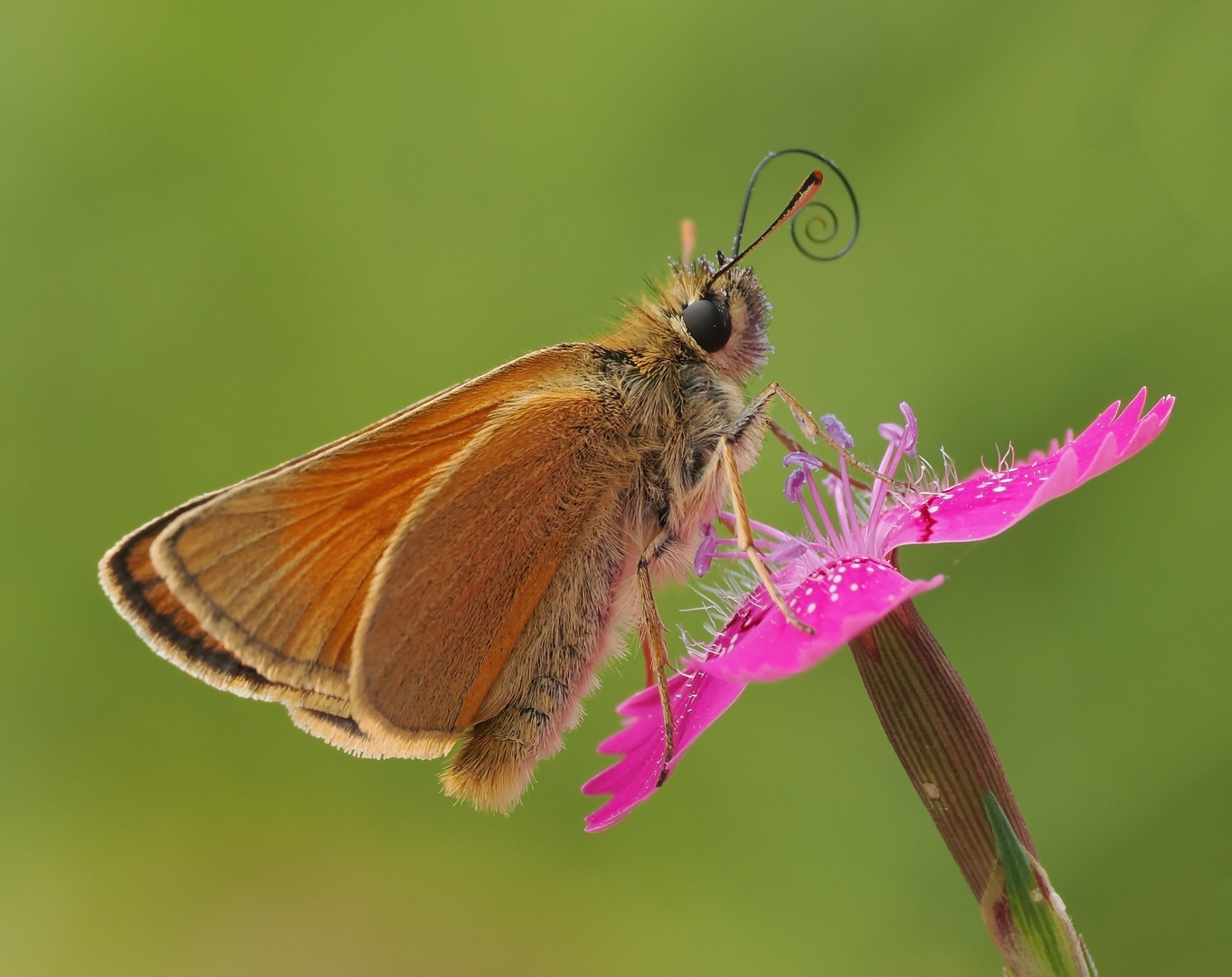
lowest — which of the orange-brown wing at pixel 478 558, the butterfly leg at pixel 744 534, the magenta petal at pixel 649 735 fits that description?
the magenta petal at pixel 649 735

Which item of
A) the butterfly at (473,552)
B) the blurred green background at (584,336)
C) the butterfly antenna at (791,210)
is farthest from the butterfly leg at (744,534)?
the blurred green background at (584,336)

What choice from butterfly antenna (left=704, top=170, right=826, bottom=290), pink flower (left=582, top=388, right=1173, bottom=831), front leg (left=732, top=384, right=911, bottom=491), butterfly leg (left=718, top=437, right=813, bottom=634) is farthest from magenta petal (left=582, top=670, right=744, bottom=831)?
butterfly antenna (left=704, top=170, right=826, bottom=290)

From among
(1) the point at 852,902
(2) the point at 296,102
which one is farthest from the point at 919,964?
(2) the point at 296,102

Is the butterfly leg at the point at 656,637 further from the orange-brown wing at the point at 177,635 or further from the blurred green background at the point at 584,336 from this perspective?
the blurred green background at the point at 584,336

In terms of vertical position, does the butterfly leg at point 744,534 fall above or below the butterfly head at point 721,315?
below

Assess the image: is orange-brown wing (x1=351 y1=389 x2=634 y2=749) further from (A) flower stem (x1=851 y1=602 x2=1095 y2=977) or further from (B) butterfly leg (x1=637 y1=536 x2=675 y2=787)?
(A) flower stem (x1=851 y1=602 x2=1095 y2=977)

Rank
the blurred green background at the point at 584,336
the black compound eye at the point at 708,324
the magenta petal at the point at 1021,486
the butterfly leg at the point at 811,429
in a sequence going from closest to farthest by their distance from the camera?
the magenta petal at the point at 1021,486, the butterfly leg at the point at 811,429, the black compound eye at the point at 708,324, the blurred green background at the point at 584,336

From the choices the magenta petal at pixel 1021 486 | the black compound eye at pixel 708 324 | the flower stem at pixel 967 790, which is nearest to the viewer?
the flower stem at pixel 967 790
